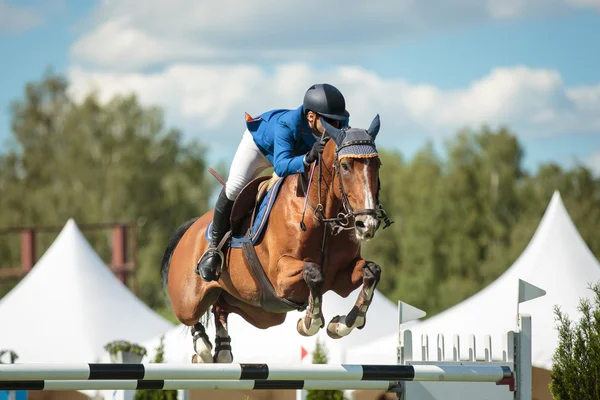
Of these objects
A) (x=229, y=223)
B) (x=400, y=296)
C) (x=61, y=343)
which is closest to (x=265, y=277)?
(x=229, y=223)

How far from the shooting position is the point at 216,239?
689cm

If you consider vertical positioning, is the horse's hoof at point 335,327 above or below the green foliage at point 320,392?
above

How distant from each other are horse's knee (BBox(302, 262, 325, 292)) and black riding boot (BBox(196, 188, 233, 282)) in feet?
3.88

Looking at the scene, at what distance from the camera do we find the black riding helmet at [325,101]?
20.0ft

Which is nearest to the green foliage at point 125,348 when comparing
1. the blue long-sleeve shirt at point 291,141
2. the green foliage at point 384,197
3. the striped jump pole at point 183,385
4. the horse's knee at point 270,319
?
the horse's knee at point 270,319

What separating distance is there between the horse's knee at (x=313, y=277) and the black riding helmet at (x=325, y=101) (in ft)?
3.26

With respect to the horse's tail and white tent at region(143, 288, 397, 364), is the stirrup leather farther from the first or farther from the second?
white tent at region(143, 288, 397, 364)

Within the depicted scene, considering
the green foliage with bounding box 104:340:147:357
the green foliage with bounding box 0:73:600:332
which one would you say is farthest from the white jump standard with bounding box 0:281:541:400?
the green foliage with bounding box 0:73:600:332

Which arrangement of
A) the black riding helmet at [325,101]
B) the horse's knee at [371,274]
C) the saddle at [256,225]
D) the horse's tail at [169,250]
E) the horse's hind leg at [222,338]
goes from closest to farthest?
1. the horse's knee at [371,274]
2. the black riding helmet at [325,101]
3. the saddle at [256,225]
4. the horse's hind leg at [222,338]
5. the horse's tail at [169,250]

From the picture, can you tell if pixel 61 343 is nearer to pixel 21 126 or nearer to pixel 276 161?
pixel 276 161

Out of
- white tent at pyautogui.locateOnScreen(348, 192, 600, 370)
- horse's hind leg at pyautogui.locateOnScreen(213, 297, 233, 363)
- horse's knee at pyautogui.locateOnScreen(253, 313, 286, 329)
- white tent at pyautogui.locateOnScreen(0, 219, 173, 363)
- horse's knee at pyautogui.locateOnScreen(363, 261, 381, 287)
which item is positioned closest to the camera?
horse's knee at pyautogui.locateOnScreen(363, 261, 381, 287)

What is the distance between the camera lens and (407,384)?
5734mm

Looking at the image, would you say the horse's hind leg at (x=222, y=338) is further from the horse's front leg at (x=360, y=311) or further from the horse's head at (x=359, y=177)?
the horse's head at (x=359, y=177)

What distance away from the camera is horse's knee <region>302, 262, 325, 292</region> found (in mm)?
5730
